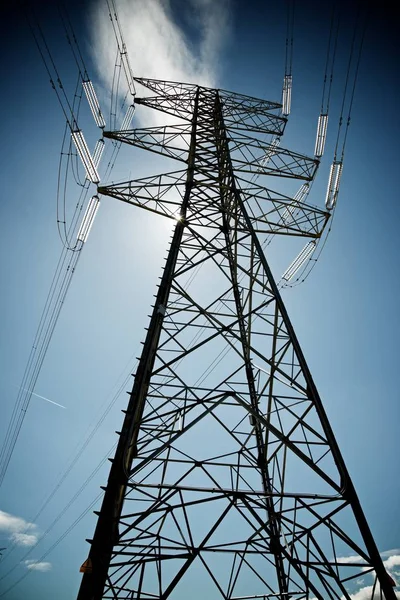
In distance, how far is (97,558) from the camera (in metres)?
4.65

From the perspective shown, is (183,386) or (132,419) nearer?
(132,419)

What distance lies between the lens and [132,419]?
562cm

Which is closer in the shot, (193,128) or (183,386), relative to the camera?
(183,386)

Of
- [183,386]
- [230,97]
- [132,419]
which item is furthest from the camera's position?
[230,97]

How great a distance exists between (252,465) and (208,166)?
8816 millimetres

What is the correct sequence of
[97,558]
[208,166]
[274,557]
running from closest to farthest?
1. [97,558]
2. [274,557]
3. [208,166]

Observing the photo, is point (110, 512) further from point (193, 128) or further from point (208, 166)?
point (193, 128)

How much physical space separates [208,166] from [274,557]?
10779 mm

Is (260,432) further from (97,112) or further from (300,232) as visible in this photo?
(97,112)

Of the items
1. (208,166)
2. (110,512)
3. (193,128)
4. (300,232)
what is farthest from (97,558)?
(193,128)

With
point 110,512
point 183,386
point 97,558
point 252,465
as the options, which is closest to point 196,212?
point 183,386

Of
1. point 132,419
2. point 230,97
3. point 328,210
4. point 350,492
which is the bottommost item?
point 350,492

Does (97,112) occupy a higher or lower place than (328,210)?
higher

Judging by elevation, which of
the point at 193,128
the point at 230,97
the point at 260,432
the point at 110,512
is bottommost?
the point at 110,512
